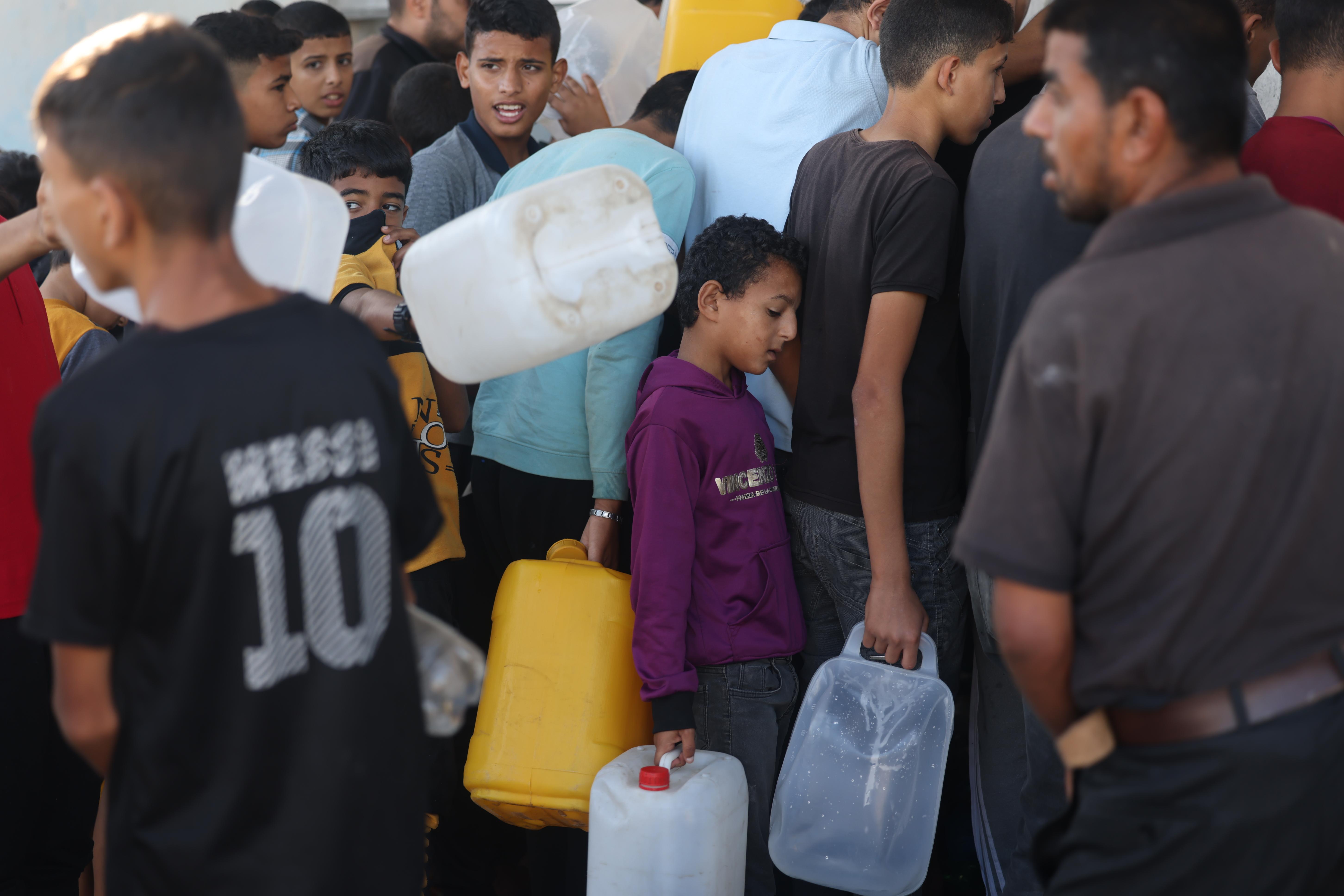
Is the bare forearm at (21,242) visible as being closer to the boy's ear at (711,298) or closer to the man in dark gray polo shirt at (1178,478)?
the boy's ear at (711,298)

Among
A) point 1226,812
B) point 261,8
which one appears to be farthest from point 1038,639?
point 261,8

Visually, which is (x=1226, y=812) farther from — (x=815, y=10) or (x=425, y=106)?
(x=425, y=106)

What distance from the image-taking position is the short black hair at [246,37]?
3174 millimetres

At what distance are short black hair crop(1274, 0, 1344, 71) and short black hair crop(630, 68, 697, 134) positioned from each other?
5.17 ft

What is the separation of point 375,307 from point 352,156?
57cm

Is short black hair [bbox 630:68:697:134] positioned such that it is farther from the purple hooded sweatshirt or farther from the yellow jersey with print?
the purple hooded sweatshirt

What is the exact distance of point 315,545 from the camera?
1.34 meters

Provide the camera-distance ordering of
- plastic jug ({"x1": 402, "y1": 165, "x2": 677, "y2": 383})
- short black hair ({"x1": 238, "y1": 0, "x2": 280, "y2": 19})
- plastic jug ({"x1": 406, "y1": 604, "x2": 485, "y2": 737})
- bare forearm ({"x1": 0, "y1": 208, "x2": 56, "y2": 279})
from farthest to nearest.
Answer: short black hair ({"x1": 238, "y1": 0, "x2": 280, "y2": 19}), plastic jug ({"x1": 402, "y1": 165, "x2": 677, "y2": 383}), bare forearm ({"x1": 0, "y1": 208, "x2": 56, "y2": 279}), plastic jug ({"x1": 406, "y1": 604, "x2": 485, "y2": 737})

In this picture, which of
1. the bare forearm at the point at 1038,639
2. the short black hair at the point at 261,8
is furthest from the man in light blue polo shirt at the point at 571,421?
the short black hair at the point at 261,8

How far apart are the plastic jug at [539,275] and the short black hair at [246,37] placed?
4.76 feet

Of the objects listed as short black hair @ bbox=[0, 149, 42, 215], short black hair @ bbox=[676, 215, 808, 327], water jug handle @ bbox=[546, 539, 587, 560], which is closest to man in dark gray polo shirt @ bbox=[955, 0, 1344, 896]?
short black hair @ bbox=[676, 215, 808, 327]

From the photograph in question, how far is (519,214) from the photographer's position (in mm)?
1993

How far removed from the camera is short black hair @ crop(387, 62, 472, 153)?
3957 mm

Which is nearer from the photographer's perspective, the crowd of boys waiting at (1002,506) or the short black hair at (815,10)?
the crowd of boys waiting at (1002,506)
